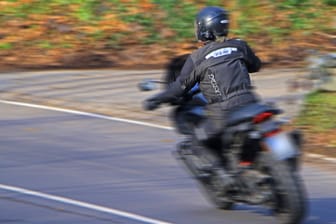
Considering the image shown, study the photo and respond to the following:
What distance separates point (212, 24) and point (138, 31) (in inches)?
440

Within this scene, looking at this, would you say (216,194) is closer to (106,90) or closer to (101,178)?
(101,178)

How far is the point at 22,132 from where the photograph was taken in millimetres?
11977

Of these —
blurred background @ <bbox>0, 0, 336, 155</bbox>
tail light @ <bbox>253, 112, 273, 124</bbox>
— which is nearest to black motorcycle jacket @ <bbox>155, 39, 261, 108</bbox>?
tail light @ <bbox>253, 112, 273, 124</bbox>

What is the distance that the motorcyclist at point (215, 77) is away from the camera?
7.90 m

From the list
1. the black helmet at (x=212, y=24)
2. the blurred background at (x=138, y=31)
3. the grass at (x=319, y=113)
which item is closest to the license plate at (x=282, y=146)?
the black helmet at (x=212, y=24)

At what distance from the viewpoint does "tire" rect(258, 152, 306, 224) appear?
7211mm

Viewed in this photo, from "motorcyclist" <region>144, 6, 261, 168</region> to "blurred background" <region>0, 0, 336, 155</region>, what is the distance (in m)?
9.02

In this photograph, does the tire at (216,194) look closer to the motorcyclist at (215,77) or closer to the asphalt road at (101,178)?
the asphalt road at (101,178)

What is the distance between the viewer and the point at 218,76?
7.95 meters

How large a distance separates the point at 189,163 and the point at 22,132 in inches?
165

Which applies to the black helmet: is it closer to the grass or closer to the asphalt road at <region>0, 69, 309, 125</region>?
the grass

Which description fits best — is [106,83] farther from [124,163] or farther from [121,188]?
[121,188]

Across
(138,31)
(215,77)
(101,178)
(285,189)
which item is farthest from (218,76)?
(138,31)

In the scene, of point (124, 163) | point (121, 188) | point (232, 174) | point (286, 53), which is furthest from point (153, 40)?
point (232, 174)
